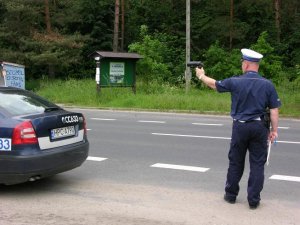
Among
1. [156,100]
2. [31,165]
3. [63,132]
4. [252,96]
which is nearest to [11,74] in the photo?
[156,100]

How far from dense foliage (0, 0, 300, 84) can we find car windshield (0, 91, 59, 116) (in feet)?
80.2

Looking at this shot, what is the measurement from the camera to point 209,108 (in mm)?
19203

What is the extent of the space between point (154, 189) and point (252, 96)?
1.95 m

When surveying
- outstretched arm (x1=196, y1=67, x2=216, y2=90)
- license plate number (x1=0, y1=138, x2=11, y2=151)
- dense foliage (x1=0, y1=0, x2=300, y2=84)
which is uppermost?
dense foliage (x1=0, y1=0, x2=300, y2=84)

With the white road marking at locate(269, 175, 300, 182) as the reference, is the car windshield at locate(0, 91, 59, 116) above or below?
above

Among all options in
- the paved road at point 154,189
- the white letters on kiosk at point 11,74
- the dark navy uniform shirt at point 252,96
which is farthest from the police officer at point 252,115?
the white letters on kiosk at point 11,74

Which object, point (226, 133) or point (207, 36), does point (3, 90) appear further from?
point (207, 36)


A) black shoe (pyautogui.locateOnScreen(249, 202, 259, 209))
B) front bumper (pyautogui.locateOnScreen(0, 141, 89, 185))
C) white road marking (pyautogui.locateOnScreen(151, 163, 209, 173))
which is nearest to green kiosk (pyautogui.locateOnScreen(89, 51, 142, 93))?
white road marking (pyautogui.locateOnScreen(151, 163, 209, 173))

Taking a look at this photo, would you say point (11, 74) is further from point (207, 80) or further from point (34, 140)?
point (207, 80)

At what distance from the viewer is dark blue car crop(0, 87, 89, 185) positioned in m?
6.23

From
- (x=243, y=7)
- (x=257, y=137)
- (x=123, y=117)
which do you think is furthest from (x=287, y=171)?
(x=243, y=7)

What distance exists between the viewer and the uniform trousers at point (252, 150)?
5.71 metres

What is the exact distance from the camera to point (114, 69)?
75.5 feet

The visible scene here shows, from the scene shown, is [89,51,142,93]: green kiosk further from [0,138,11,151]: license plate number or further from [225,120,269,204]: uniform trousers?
[225,120,269,204]: uniform trousers
